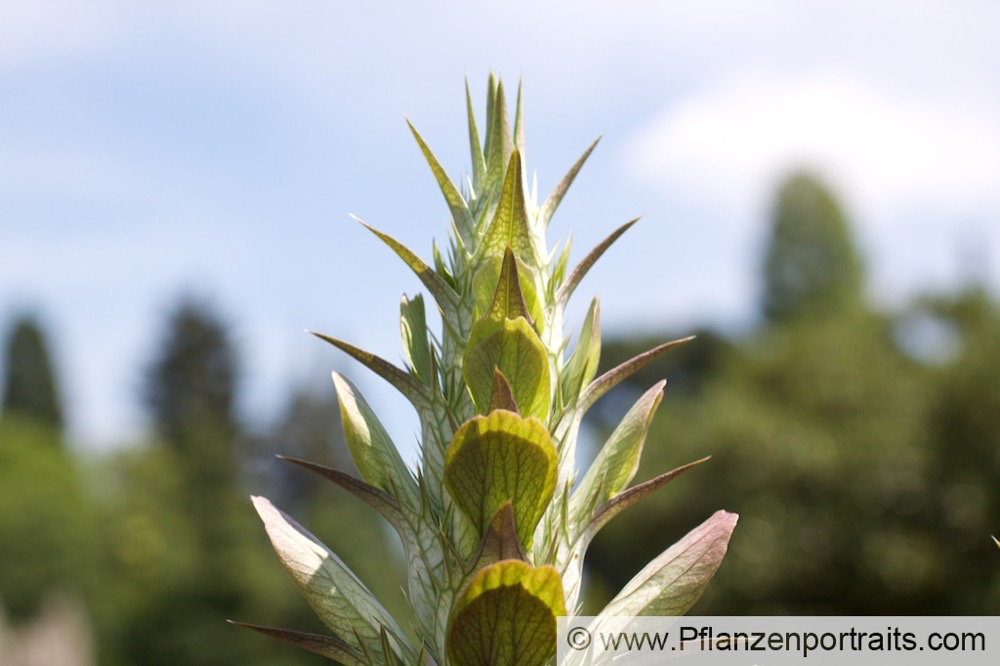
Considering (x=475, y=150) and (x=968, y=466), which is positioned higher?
(x=475, y=150)

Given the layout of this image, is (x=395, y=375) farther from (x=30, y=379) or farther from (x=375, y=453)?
(x=30, y=379)

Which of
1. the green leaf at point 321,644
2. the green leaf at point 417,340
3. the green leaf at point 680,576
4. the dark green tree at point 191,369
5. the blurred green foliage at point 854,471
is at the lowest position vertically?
the dark green tree at point 191,369

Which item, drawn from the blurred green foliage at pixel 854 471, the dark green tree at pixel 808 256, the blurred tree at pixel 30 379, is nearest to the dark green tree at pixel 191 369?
the blurred tree at pixel 30 379

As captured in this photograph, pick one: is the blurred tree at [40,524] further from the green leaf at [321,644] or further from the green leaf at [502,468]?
the green leaf at [502,468]

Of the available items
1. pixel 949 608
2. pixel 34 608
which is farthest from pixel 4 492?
pixel 949 608

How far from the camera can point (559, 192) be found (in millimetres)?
1259

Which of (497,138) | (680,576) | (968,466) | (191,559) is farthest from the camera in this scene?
(191,559)

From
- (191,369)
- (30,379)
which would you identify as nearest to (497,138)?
(30,379)

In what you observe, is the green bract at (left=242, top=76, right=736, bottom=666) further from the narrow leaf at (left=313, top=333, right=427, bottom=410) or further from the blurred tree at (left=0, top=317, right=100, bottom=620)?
the blurred tree at (left=0, top=317, right=100, bottom=620)

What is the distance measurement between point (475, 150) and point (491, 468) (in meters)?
0.43

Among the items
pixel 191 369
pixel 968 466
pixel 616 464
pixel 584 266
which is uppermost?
pixel 584 266

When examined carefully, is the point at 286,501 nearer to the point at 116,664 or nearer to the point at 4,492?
the point at 4,492

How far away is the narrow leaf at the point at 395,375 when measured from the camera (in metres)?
1.12

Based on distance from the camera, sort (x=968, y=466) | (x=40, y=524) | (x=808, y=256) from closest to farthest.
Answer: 1. (x=968, y=466)
2. (x=808, y=256)
3. (x=40, y=524)
